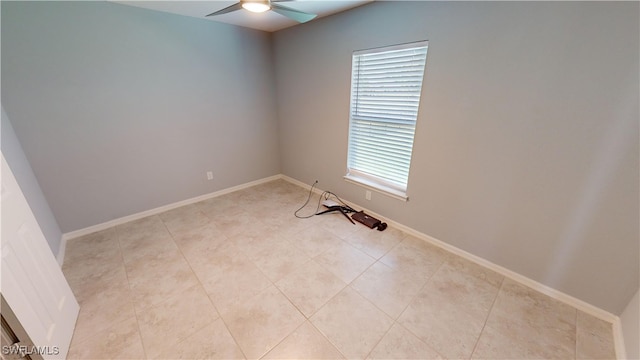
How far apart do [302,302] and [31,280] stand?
150cm

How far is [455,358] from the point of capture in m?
1.33

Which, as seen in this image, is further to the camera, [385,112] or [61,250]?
[385,112]

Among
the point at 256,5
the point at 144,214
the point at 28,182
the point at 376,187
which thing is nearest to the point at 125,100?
the point at 28,182

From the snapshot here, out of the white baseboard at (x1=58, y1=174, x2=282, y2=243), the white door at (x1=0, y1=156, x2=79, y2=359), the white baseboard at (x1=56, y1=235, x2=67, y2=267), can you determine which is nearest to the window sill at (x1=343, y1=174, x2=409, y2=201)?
the white baseboard at (x1=58, y1=174, x2=282, y2=243)

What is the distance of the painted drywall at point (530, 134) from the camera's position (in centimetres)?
133

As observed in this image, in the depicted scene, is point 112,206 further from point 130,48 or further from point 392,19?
point 392,19

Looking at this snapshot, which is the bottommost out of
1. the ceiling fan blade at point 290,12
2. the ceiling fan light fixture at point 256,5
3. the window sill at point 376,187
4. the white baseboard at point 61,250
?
the white baseboard at point 61,250

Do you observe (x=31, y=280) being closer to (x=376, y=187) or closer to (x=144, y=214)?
(x=144, y=214)

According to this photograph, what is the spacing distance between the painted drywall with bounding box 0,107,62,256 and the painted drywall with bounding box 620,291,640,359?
13.3ft

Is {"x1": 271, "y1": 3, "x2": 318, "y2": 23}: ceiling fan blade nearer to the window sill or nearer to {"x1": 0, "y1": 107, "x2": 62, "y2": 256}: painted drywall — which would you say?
the window sill

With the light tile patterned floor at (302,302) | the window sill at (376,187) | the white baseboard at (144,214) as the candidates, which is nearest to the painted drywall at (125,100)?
the white baseboard at (144,214)

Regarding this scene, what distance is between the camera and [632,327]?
4.38ft

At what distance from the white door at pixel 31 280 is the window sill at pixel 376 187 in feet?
8.54

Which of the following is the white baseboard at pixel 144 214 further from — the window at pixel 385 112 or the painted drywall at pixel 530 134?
the painted drywall at pixel 530 134
